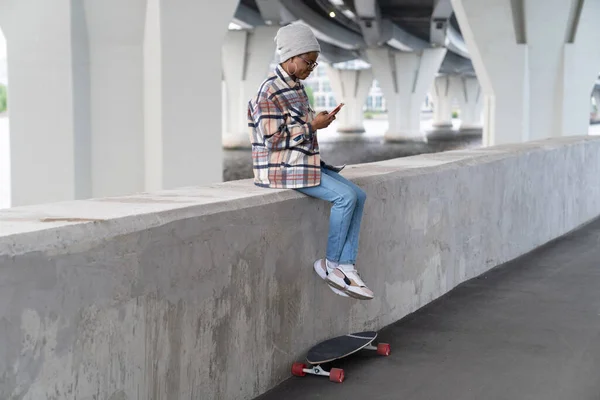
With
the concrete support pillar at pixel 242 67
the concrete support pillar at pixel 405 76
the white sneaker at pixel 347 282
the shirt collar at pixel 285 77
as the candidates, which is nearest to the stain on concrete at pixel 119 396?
the white sneaker at pixel 347 282

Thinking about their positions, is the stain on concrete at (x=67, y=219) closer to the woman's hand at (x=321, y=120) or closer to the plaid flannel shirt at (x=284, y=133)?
the plaid flannel shirt at (x=284, y=133)

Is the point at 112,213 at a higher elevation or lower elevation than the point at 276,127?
lower

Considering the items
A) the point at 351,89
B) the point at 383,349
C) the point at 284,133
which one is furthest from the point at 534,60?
the point at 351,89

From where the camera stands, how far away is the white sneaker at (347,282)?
5.73 metres

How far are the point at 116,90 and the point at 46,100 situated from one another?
3.64 ft

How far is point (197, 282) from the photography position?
485cm

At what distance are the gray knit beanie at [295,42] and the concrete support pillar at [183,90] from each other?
27.4 feet

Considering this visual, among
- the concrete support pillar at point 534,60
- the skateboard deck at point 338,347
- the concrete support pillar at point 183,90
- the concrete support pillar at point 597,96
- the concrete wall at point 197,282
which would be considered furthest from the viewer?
the concrete support pillar at point 597,96

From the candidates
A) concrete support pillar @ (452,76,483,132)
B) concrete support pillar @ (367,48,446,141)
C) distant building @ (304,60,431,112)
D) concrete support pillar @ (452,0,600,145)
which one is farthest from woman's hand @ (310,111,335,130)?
distant building @ (304,60,431,112)

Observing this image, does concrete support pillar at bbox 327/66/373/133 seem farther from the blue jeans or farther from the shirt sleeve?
the shirt sleeve

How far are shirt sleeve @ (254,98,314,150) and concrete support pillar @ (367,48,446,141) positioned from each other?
2387 inches

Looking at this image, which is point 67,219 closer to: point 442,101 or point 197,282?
point 197,282

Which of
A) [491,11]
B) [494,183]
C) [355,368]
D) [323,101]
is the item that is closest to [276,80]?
[355,368]

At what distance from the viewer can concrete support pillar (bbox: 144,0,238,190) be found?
13781 mm
